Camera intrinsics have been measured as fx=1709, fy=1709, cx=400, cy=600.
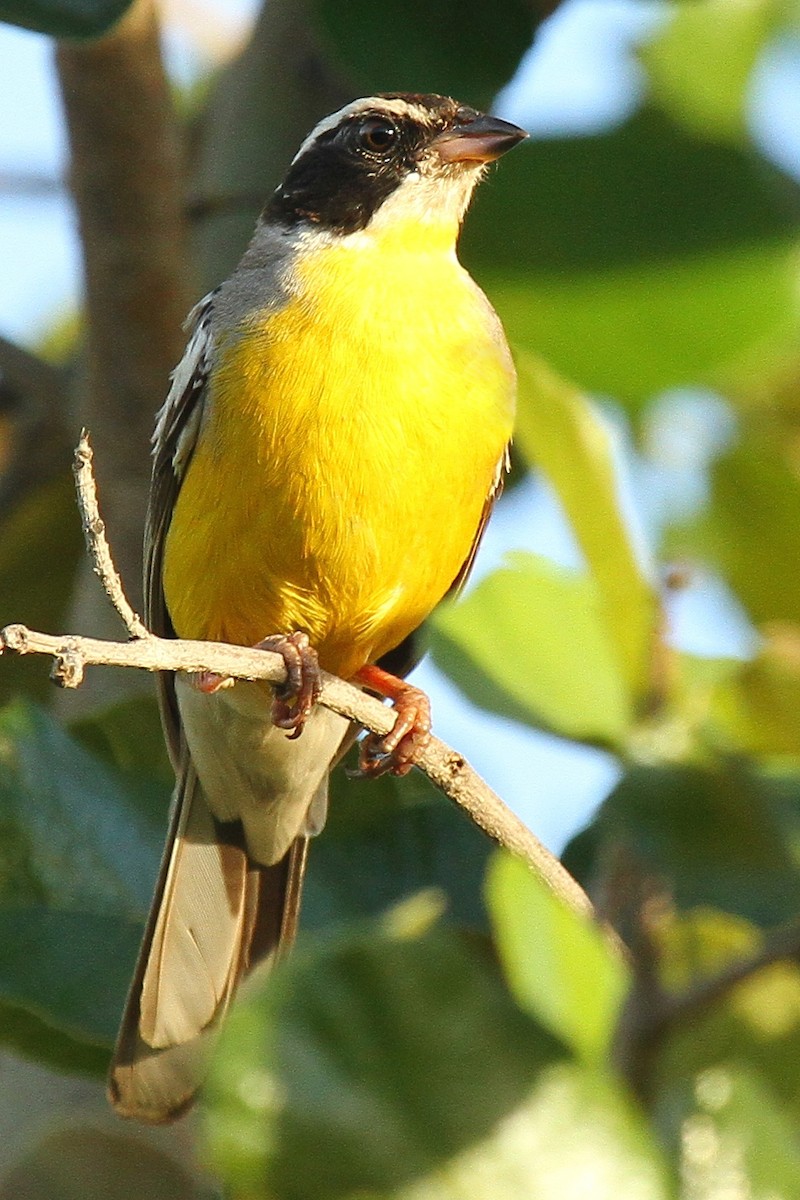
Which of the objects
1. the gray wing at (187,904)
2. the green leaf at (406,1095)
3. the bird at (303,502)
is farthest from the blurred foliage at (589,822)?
the gray wing at (187,904)

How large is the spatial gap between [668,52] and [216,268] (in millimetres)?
1541

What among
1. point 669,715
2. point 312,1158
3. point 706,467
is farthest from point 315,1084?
point 706,467

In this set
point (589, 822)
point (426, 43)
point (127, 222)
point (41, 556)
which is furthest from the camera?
point (41, 556)

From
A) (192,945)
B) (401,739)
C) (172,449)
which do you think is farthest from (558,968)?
(172,449)

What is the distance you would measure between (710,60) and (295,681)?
2.44 meters

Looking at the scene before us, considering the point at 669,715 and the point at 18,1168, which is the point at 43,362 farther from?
the point at 669,715

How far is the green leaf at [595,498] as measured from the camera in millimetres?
2502

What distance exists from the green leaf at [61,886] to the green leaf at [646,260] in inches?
68.6

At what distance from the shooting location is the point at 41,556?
5.28 meters

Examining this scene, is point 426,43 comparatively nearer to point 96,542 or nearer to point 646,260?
point 646,260

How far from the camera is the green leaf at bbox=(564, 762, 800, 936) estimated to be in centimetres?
197

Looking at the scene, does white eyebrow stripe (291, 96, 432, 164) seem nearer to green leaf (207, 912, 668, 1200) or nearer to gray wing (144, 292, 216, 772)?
gray wing (144, 292, 216, 772)

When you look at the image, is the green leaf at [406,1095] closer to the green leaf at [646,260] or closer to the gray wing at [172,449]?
the gray wing at [172,449]

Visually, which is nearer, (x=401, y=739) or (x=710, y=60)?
(x=401, y=739)
